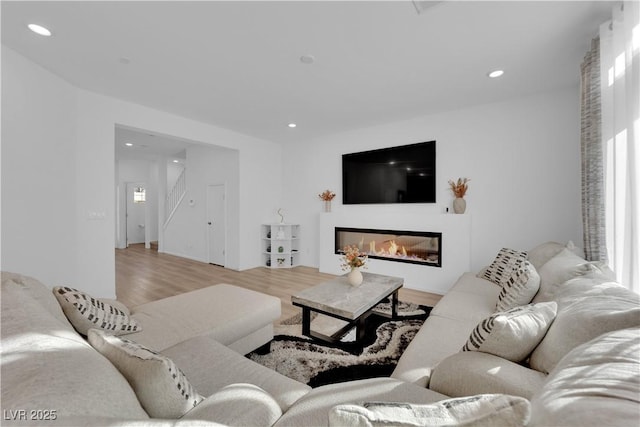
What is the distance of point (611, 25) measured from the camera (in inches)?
69.5

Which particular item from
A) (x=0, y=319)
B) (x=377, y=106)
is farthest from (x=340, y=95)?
(x=0, y=319)

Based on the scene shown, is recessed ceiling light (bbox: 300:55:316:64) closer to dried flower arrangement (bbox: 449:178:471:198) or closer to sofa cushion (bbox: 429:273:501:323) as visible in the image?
sofa cushion (bbox: 429:273:501:323)

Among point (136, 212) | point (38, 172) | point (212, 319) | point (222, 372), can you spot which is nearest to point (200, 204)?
point (38, 172)

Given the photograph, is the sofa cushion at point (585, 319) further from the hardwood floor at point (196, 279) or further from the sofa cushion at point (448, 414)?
the hardwood floor at point (196, 279)

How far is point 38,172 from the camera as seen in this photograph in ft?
8.16

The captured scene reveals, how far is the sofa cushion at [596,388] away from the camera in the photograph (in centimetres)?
49

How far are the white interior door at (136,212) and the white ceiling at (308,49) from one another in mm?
6002

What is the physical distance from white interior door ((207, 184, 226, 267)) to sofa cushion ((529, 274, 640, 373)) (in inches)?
200

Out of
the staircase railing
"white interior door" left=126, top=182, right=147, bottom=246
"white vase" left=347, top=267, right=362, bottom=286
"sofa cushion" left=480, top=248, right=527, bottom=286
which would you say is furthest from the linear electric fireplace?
"white interior door" left=126, top=182, right=147, bottom=246

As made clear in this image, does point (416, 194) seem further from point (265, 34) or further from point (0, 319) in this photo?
point (0, 319)

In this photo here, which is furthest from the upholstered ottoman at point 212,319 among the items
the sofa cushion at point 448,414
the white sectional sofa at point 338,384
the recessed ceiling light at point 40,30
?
the recessed ceiling light at point 40,30

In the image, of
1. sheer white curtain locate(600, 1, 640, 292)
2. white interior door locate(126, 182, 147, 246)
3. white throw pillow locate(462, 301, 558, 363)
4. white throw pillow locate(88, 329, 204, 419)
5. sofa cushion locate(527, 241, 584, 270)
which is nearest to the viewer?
white throw pillow locate(88, 329, 204, 419)

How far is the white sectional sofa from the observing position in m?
0.53

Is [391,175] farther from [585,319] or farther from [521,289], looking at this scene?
[585,319]
